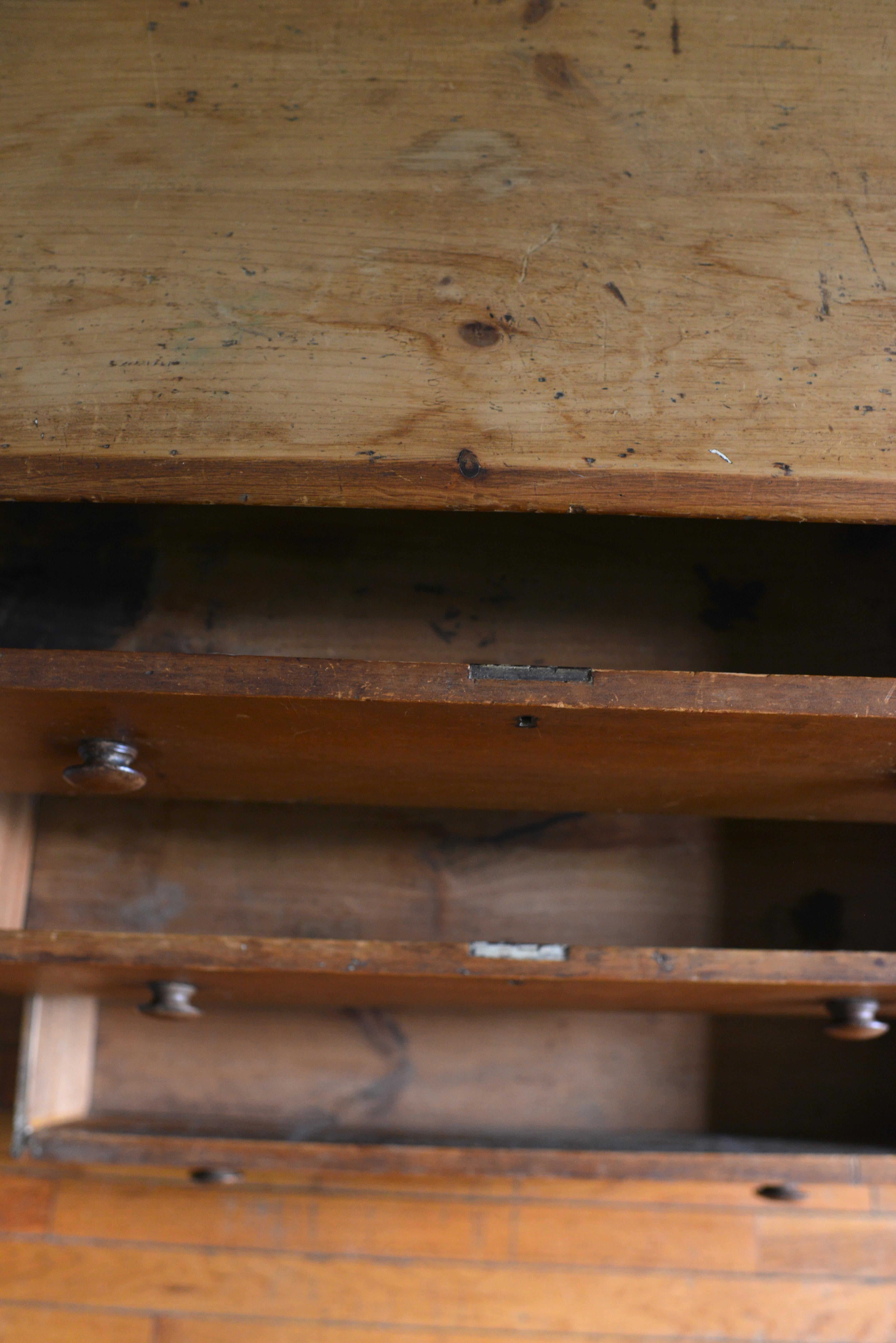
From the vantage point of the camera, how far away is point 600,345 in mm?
722

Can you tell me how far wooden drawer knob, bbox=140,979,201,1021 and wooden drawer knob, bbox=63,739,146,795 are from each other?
289mm

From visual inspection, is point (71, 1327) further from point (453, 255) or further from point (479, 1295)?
point (453, 255)

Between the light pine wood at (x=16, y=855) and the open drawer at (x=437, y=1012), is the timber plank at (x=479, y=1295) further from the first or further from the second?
the light pine wood at (x=16, y=855)

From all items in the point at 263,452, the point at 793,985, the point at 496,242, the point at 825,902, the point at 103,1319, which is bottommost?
the point at 103,1319

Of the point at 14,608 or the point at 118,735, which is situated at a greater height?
the point at 14,608

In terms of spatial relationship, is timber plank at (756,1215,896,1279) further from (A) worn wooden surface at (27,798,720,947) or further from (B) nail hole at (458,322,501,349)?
(B) nail hole at (458,322,501,349)

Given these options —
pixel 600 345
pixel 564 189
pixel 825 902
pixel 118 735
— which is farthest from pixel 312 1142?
pixel 564 189

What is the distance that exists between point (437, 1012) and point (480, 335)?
89 cm

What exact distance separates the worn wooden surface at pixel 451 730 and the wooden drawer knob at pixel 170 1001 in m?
0.22

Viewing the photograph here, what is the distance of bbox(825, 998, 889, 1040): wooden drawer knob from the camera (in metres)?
0.95

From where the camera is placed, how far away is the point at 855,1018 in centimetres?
95

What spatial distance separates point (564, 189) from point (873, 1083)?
1113mm

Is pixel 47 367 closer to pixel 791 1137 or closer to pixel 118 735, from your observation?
pixel 118 735

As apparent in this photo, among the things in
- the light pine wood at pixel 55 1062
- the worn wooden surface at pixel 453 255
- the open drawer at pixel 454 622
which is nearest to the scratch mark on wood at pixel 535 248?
the worn wooden surface at pixel 453 255
